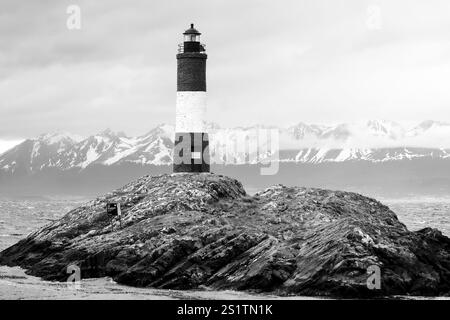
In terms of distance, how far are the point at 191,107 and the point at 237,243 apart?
2008cm

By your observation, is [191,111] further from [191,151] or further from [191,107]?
[191,151]

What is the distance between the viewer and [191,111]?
74.9m

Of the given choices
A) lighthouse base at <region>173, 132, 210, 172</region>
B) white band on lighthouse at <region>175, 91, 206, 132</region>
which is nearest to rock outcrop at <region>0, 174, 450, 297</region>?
lighthouse base at <region>173, 132, 210, 172</region>

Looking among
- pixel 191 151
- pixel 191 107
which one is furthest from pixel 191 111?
pixel 191 151

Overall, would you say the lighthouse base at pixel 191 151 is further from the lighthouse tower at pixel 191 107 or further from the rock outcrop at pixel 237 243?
the rock outcrop at pixel 237 243

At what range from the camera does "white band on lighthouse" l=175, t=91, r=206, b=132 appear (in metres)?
74.5

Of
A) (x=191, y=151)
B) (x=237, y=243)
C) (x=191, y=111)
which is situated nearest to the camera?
(x=237, y=243)

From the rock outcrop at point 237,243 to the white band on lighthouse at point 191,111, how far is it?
4.84 m

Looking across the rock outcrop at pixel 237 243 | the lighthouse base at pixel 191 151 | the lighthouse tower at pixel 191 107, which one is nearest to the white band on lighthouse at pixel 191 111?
the lighthouse tower at pixel 191 107

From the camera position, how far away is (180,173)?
242 feet

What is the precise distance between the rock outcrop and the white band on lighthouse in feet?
15.9

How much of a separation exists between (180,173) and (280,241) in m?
17.6

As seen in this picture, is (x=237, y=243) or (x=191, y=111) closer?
(x=237, y=243)
